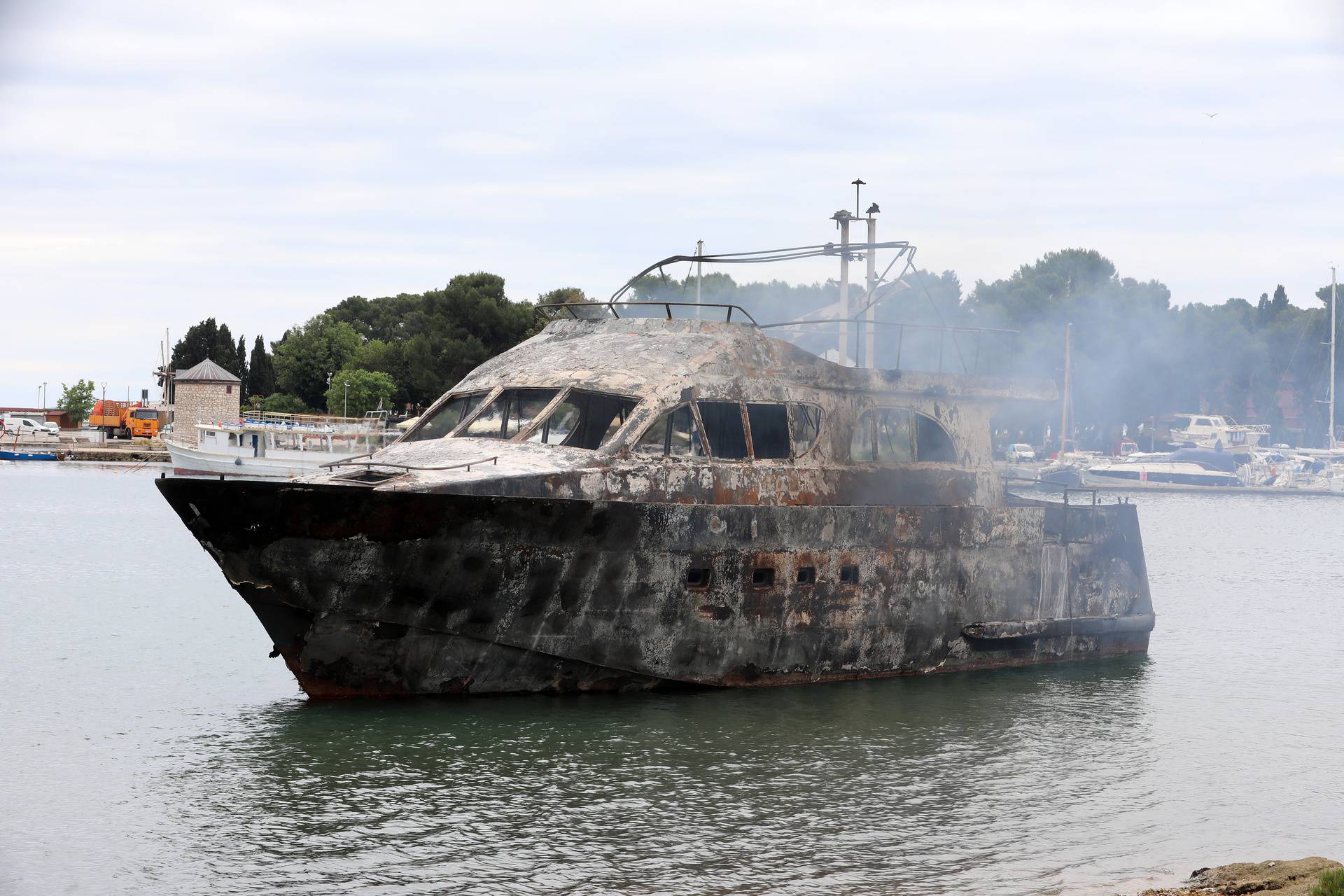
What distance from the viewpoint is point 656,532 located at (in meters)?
15.5

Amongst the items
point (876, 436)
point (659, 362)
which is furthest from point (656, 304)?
point (876, 436)

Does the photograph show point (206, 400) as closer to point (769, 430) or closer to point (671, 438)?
point (769, 430)

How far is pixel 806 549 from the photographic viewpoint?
55.3 ft

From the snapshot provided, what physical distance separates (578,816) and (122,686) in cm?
870

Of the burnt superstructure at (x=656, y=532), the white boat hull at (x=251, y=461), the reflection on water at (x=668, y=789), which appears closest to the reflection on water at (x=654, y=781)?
the reflection on water at (x=668, y=789)

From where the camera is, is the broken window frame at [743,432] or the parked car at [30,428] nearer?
the broken window frame at [743,432]

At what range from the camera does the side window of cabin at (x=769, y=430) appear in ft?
55.5

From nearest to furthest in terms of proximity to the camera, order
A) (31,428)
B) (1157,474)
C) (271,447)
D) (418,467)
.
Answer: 1. (418,467)
2. (271,447)
3. (1157,474)
4. (31,428)

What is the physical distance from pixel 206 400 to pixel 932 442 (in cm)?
7159

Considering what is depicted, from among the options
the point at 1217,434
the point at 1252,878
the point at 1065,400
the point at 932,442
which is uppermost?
the point at 1065,400

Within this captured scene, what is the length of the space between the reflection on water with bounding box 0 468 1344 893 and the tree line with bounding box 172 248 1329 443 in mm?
20558

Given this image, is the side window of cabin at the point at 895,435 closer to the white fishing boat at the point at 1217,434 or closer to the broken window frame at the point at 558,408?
the broken window frame at the point at 558,408

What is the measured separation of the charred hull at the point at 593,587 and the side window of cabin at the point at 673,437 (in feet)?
2.69

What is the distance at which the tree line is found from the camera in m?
68.6
